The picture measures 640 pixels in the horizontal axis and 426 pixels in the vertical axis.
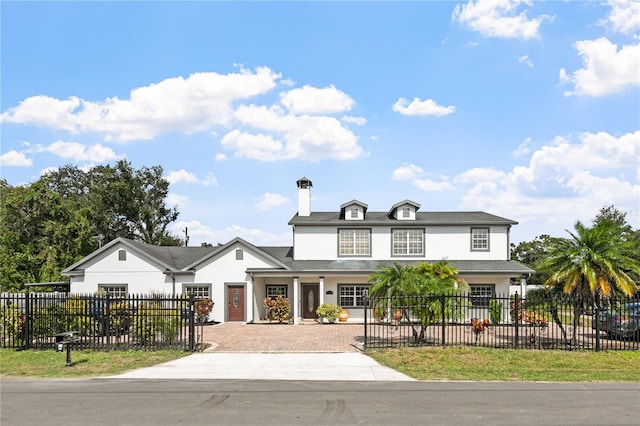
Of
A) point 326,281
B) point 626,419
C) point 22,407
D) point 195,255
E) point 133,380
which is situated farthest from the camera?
point 195,255

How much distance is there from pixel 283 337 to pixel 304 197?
12451mm

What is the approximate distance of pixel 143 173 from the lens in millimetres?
60812

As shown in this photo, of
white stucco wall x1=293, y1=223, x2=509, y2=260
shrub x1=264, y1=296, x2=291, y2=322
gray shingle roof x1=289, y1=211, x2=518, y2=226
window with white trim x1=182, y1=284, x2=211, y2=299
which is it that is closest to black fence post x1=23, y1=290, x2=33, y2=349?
window with white trim x1=182, y1=284, x2=211, y2=299

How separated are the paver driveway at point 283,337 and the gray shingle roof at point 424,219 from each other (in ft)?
20.0

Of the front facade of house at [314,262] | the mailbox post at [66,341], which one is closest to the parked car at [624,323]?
the front facade of house at [314,262]

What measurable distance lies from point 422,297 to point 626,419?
8763 mm

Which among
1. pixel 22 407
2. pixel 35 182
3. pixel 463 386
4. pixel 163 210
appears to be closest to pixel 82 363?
pixel 22 407

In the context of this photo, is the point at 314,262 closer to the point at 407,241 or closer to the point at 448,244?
the point at 407,241

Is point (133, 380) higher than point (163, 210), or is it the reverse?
point (163, 210)

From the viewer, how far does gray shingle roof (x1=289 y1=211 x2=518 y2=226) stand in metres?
29.7

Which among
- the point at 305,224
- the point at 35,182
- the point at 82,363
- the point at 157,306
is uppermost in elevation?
the point at 35,182

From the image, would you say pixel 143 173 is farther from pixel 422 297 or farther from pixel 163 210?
pixel 422 297

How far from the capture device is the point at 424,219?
30.7 meters

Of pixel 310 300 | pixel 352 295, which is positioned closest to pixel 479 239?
pixel 352 295
